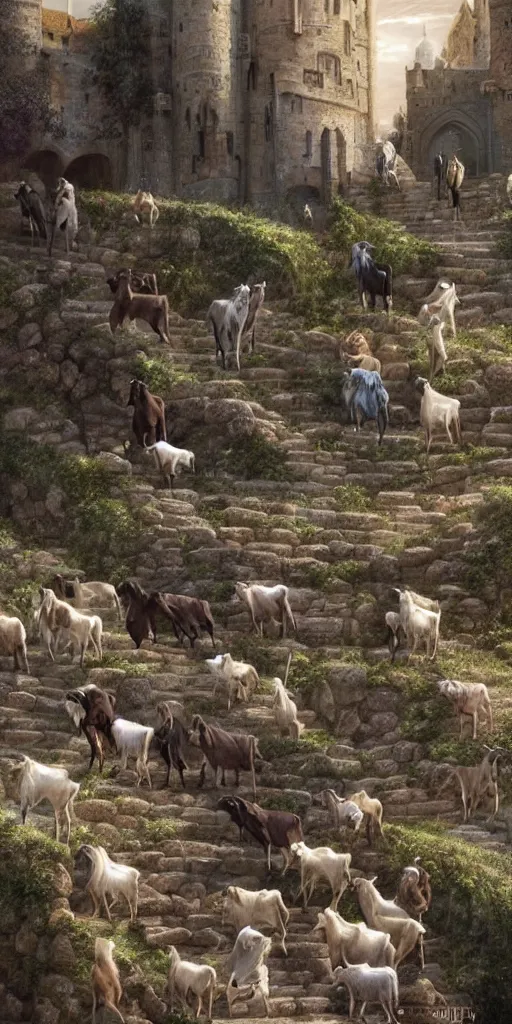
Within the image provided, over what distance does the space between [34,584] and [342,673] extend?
6.13 meters

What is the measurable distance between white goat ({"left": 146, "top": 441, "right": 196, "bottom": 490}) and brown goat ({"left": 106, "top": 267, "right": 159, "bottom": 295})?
505cm

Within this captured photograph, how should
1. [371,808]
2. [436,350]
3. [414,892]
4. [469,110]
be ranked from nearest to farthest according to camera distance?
[414,892], [371,808], [436,350], [469,110]

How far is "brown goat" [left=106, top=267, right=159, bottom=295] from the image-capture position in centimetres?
5194

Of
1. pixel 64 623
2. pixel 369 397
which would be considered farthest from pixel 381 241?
pixel 64 623

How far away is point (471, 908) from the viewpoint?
37094 millimetres

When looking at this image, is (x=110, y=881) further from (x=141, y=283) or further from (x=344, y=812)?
(x=141, y=283)

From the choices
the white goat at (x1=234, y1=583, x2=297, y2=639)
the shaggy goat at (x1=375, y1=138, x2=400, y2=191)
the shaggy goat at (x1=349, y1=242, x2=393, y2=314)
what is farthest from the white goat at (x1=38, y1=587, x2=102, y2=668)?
the shaggy goat at (x1=375, y1=138, x2=400, y2=191)

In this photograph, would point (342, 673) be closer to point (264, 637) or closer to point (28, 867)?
point (264, 637)

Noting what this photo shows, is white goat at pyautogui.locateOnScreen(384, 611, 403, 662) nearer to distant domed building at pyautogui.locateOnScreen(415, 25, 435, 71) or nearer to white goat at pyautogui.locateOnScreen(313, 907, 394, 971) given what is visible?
white goat at pyautogui.locateOnScreen(313, 907, 394, 971)

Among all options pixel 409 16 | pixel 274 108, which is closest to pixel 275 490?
pixel 274 108

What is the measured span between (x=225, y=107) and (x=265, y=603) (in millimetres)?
22655

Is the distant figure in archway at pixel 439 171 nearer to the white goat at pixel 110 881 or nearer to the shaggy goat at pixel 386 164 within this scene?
the shaggy goat at pixel 386 164

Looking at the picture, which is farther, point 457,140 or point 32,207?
point 457,140

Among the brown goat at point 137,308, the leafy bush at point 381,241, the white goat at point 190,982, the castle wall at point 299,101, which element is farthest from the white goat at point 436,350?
the white goat at point 190,982
